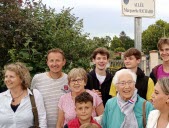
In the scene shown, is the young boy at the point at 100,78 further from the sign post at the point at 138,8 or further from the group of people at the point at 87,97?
the sign post at the point at 138,8

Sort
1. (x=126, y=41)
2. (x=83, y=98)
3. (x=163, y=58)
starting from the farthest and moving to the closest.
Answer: (x=126, y=41) < (x=163, y=58) < (x=83, y=98)

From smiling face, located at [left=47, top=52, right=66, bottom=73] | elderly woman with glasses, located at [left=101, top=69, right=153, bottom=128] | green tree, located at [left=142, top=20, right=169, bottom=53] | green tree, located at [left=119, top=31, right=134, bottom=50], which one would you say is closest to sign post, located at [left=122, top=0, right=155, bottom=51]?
smiling face, located at [left=47, top=52, right=66, bottom=73]

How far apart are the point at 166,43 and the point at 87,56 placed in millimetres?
2010

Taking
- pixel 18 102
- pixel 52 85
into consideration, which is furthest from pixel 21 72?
pixel 52 85

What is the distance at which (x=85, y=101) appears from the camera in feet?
12.8

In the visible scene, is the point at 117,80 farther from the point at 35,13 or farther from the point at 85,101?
the point at 35,13

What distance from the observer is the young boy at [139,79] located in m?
4.46

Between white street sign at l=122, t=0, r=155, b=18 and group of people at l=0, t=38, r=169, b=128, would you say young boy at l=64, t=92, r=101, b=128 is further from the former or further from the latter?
white street sign at l=122, t=0, r=155, b=18

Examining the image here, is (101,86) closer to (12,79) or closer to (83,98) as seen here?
(83,98)

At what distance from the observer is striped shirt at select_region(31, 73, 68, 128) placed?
4.48m

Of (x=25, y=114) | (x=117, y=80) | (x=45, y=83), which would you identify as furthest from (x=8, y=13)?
(x=117, y=80)

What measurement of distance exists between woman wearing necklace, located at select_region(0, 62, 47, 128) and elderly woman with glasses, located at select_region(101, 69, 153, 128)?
975mm

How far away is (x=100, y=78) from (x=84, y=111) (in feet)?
4.02

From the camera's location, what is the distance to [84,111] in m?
3.87
